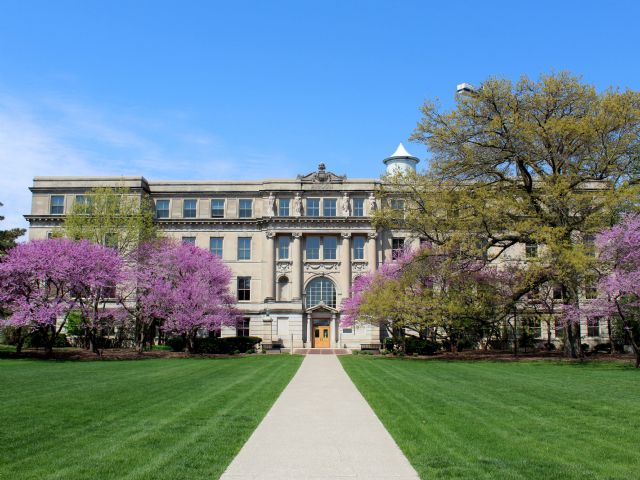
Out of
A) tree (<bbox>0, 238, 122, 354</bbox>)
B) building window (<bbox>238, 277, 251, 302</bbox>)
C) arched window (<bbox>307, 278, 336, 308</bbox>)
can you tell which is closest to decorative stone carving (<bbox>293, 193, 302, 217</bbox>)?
arched window (<bbox>307, 278, 336, 308</bbox>)

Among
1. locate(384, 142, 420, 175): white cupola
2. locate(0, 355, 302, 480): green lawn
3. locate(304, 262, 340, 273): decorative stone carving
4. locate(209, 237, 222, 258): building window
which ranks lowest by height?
locate(0, 355, 302, 480): green lawn

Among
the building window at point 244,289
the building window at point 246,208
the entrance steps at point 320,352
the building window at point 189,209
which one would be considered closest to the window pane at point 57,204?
the building window at point 189,209

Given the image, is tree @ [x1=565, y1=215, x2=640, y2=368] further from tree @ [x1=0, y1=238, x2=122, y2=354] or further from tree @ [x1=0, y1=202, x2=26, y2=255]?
tree @ [x1=0, y1=202, x2=26, y2=255]

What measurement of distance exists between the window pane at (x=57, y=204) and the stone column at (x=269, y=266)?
762 inches

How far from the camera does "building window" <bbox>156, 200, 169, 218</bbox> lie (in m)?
58.6

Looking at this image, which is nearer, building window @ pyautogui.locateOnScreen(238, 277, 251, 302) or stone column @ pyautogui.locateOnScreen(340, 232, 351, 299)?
stone column @ pyautogui.locateOnScreen(340, 232, 351, 299)

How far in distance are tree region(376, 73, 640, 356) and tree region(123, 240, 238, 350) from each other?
16746 millimetres

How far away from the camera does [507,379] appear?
21.4 metres

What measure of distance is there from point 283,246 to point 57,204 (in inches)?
850

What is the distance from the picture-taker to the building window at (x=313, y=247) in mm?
57500

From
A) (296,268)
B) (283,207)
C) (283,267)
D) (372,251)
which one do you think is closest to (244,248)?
(283,267)

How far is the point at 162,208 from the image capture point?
5869 centimetres

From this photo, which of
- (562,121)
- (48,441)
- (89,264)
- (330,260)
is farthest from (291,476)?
(330,260)

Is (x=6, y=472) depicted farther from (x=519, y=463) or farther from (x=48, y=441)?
(x=519, y=463)
